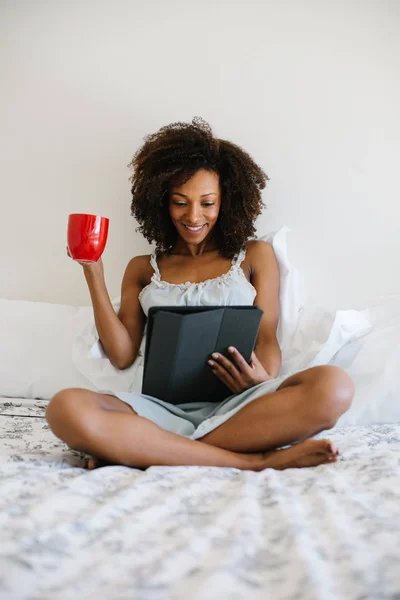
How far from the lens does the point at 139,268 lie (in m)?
1.57

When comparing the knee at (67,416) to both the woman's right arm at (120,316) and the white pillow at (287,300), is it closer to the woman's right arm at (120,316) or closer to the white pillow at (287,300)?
the woman's right arm at (120,316)

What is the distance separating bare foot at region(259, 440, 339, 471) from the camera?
974 mm

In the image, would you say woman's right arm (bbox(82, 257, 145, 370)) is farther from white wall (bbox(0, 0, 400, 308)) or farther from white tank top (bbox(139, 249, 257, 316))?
white wall (bbox(0, 0, 400, 308))

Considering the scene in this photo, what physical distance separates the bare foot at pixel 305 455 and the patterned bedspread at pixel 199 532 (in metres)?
0.02

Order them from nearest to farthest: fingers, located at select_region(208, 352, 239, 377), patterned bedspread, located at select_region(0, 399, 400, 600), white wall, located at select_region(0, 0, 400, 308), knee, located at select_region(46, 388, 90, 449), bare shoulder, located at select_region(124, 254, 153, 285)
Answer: patterned bedspread, located at select_region(0, 399, 400, 600), knee, located at select_region(46, 388, 90, 449), fingers, located at select_region(208, 352, 239, 377), bare shoulder, located at select_region(124, 254, 153, 285), white wall, located at select_region(0, 0, 400, 308)

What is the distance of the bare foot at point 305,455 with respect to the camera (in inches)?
38.3

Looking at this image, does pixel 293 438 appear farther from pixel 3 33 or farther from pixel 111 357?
pixel 3 33

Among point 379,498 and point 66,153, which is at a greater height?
point 66,153

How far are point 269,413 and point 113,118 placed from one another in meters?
1.14

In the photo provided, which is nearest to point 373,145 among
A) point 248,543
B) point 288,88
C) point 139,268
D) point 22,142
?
point 288,88

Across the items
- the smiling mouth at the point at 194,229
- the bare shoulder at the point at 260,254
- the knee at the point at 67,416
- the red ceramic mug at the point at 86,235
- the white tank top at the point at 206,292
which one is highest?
the smiling mouth at the point at 194,229

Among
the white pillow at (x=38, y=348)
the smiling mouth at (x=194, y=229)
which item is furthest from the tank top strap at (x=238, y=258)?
the white pillow at (x=38, y=348)

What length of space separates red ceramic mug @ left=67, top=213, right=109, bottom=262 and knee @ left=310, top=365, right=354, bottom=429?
1.69ft

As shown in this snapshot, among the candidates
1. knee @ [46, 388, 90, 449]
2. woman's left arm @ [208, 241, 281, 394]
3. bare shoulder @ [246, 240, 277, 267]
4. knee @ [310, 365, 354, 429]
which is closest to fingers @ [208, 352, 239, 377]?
woman's left arm @ [208, 241, 281, 394]
